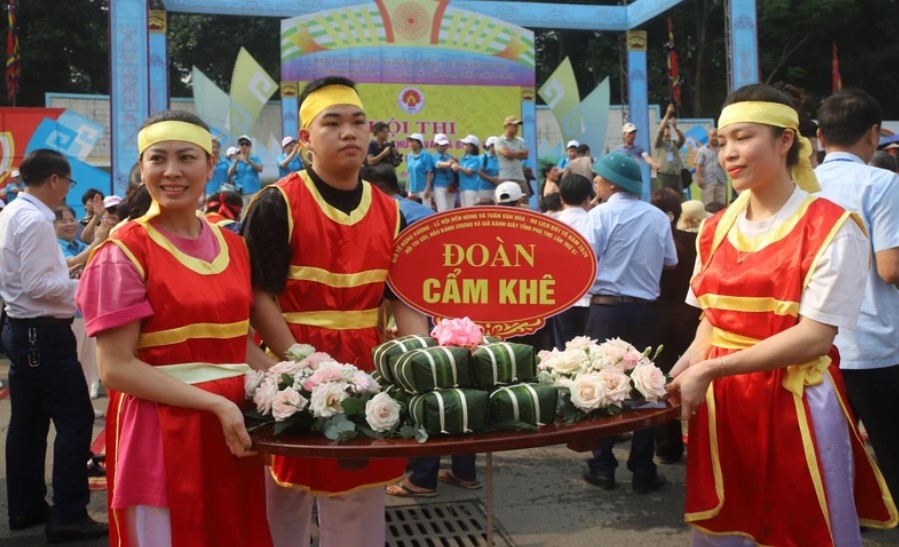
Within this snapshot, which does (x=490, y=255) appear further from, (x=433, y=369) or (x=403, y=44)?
(x=403, y=44)

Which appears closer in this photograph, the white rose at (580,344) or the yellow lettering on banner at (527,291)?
the white rose at (580,344)

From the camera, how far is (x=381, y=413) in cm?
197

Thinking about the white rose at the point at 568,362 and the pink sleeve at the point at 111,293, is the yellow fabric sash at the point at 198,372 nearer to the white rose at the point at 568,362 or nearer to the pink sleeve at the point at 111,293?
the pink sleeve at the point at 111,293

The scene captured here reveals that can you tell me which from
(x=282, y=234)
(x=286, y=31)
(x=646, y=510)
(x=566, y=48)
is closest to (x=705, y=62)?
(x=566, y=48)

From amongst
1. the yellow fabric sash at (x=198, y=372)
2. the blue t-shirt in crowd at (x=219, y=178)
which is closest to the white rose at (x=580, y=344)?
the yellow fabric sash at (x=198, y=372)

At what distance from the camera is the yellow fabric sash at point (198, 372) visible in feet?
7.16

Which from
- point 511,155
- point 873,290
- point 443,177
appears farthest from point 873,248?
point 443,177

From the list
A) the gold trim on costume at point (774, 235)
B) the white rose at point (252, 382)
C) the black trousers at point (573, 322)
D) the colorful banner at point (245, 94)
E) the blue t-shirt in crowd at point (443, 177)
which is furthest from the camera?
the colorful banner at point (245, 94)

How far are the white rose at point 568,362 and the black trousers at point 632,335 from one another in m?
2.52

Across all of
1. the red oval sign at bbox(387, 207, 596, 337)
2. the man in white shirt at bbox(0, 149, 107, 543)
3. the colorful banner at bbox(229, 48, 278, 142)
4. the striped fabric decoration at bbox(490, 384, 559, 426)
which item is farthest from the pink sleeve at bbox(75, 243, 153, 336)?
the colorful banner at bbox(229, 48, 278, 142)

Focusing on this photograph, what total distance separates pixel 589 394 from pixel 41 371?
10.2 feet

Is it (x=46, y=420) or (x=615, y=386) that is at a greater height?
(x=615, y=386)

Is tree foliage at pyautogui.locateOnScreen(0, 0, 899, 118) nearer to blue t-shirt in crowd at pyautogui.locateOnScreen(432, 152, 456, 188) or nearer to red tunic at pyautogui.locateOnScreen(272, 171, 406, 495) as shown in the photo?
blue t-shirt in crowd at pyautogui.locateOnScreen(432, 152, 456, 188)

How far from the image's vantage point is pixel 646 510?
4.44 m
